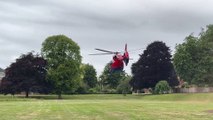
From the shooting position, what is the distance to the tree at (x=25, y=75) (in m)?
108

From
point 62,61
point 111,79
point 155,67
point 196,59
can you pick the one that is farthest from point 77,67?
point 111,79

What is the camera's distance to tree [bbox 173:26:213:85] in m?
111

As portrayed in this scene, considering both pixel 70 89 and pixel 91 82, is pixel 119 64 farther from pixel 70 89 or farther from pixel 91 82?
pixel 91 82

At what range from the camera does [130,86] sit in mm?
132000

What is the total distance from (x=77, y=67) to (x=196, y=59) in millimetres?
29980

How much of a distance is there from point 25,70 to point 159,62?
33.9 meters

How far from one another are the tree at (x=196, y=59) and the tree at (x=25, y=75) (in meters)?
34.0

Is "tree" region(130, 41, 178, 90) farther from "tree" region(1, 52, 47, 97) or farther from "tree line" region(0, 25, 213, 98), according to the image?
"tree" region(1, 52, 47, 97)

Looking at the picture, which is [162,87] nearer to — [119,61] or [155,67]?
[155,67]

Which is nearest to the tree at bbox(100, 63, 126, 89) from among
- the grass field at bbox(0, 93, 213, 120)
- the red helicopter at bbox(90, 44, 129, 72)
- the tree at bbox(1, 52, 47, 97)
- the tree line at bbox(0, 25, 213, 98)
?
the tree line at bbox(0, 25, 213, 98)

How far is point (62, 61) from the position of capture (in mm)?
114000

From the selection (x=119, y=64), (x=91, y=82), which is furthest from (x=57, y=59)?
(x=119, y=64)

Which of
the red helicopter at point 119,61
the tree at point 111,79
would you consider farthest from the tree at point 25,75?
the red helicopter at point 119,61

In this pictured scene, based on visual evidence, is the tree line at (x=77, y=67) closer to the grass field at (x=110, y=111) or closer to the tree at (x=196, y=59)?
the tree at (x=196, y=59)
